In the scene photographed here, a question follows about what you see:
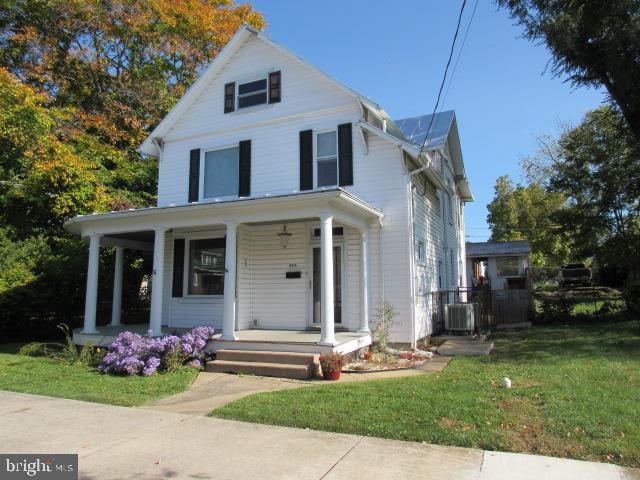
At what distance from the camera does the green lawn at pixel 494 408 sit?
4785 mm

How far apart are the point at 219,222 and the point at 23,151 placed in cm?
1143

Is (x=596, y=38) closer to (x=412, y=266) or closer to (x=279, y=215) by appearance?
(x=412, y=266)

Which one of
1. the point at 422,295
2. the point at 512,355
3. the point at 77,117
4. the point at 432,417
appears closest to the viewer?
the point at 432,417

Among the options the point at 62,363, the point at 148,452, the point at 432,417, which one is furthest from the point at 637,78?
the point at 62,363

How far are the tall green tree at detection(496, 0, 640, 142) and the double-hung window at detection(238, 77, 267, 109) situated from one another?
6.23 m

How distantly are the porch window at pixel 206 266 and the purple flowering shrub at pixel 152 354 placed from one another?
283 cm

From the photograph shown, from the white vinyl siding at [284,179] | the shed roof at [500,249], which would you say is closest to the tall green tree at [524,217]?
the shed roof at [500,249]

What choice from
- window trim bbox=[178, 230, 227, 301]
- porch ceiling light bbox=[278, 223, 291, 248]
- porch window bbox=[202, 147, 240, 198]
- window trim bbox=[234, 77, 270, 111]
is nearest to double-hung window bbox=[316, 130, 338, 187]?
porch ceiling light bbox=[278, 223, 291, 248]

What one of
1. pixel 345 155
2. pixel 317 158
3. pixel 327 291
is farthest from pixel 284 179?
pixel 327 291

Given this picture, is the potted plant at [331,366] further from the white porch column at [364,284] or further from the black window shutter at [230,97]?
the black window shutter at [230,97]

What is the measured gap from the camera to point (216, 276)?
12539 millimetres

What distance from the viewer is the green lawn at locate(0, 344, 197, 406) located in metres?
7.19

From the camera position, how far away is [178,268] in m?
12.8

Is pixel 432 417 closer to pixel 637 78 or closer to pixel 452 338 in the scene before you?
pixel 452 338
